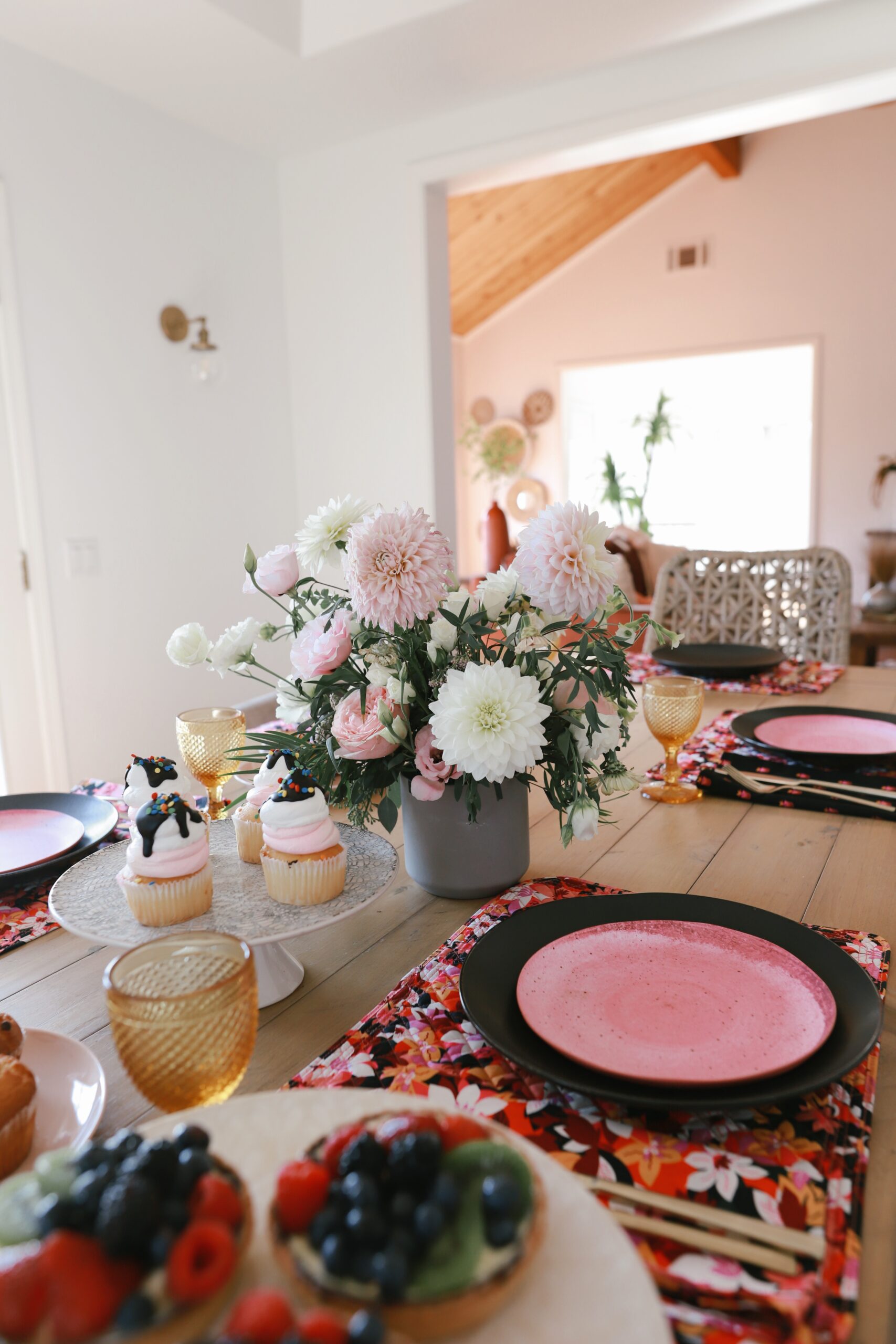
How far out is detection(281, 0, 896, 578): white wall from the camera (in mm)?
2488

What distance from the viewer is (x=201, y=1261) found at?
362mm

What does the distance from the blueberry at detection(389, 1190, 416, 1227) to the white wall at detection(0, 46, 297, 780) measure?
2591 millimetres

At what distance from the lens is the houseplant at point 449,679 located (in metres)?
0.80

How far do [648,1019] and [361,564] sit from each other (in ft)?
1.41

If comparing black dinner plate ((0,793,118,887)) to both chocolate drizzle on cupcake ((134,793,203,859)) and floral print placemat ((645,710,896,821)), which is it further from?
floral print placemat ((645,710,896,821))

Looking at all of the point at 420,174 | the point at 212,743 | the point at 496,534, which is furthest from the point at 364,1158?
the point at 496,534

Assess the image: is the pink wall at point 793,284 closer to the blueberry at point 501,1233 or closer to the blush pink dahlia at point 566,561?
the blush pink dahlia at point 566,561

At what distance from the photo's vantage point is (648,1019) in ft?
2.15

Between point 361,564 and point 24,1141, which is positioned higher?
point 361,564

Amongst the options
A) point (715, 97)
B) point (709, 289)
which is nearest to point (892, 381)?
point (709, 289)

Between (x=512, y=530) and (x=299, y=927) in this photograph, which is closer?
(x=299, y=927)

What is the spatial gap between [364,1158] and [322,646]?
521 millimetres

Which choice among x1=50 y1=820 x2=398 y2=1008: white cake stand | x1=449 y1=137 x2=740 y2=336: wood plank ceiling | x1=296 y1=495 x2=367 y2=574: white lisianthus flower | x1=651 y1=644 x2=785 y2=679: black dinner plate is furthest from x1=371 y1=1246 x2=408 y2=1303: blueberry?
x1=449 y1=137 x2=740 y2=336: wood plank ceiling

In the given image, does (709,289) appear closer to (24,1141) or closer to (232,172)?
(232,172)
